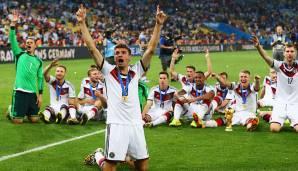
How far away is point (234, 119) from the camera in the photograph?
37.3 feet

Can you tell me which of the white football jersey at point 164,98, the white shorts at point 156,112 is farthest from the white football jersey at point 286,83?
the white shorts at point 156,112

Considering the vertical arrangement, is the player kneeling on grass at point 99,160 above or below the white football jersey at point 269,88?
below

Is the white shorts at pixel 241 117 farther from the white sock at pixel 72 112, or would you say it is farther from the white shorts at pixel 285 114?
the white sock at pixel 72 112

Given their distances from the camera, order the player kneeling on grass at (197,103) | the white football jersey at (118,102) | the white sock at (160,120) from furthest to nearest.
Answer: the player kneeling on grass at (197,103)
the white sock at (160,120)
the white football jersey at (118,102)

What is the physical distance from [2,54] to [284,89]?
23073mm

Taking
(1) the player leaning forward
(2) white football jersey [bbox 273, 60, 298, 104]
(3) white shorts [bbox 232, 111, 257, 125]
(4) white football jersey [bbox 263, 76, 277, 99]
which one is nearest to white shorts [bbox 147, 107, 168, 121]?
(3) white shorts [bbox 232, 111, 257, 125]

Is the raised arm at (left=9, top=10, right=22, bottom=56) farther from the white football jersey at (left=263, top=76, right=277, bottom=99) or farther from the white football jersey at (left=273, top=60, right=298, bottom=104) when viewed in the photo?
the white football jersey at (left=263, top=76, right=277, bottom=99)

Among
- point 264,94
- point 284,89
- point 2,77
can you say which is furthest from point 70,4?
point 284,89

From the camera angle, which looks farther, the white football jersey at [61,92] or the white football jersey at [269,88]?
the white football jersey at [269,88]

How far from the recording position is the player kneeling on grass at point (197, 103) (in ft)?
36.5

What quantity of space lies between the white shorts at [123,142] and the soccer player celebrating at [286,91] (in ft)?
14.7

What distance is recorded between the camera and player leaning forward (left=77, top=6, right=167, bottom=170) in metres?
6.28

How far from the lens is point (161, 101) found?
11.5m

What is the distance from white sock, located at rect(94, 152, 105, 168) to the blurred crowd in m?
14.6
